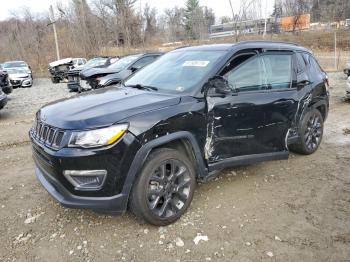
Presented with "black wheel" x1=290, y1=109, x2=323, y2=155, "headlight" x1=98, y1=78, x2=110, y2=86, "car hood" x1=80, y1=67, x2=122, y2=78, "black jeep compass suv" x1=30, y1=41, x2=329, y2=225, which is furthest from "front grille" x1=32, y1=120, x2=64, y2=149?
"car hood" x1=80, y1=67, x2=122, y2=78

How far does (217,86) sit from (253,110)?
64 centimetres

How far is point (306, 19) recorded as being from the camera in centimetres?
4481

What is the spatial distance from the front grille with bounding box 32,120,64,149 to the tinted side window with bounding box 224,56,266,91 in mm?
1946

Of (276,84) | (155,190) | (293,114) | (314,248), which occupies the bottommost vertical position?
(314,248)

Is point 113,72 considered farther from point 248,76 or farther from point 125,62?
point 248,76

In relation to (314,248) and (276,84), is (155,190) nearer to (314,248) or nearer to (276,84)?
(314,248)

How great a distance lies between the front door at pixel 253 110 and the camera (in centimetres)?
390

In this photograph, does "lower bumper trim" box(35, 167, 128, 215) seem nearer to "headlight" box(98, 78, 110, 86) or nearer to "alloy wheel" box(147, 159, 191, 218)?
"alloy wheel" box(147, 159, 191, 218)

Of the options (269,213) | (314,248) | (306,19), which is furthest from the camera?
(306,19)

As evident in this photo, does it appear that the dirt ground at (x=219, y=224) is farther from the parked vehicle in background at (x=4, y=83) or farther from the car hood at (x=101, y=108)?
the parked vehicle in background at (x=4, y=83)

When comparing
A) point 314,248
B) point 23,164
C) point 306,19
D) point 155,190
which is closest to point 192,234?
point 155,190

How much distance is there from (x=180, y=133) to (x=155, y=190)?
0.61 metres

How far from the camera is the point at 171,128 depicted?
11.3ft

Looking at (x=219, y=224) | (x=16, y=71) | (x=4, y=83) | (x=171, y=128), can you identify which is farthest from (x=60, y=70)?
(x=219, y=224)
